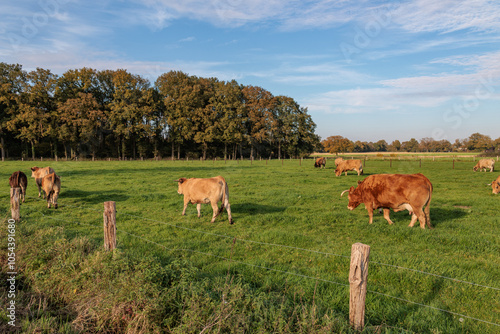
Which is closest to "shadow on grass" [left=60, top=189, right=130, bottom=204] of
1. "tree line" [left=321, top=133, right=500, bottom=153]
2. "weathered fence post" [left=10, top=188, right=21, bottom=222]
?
"weathered fence post" [left=10, top=188, right=21, bottom=222]

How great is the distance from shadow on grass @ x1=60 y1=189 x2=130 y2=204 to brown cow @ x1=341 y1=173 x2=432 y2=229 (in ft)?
36.1

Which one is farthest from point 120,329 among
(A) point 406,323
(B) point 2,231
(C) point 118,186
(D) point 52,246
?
(C) point 118,186

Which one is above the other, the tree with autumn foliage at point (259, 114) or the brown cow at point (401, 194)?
the tree with autumn foliage at point (259, 114)

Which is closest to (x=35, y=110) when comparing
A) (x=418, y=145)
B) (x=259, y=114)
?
(x=259, y=114)

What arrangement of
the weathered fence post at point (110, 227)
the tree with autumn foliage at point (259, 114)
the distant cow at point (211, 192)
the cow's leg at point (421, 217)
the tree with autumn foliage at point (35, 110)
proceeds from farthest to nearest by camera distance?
the tree with autumn foliage at point (259, 114) < the tree with autumn foliage at point (35, 110) < the distant cow at point (211, 192) < the cow's leg at point (421, 217) < the weathered fence post at point (110, 227)

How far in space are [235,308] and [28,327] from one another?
2808 millimetres

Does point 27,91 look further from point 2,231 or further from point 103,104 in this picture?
point 2,231

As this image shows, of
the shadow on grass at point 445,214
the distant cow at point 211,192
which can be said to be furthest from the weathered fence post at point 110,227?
the shadow on grass at point 445,214

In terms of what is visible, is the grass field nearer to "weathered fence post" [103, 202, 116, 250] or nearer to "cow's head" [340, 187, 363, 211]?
"cow's head" [340, 187, 363, 211]

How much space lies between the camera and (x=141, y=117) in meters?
55.2

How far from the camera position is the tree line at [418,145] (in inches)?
4318

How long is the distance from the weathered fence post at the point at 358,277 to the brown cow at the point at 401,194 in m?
6.49

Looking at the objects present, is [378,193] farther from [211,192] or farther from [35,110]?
[35,110]

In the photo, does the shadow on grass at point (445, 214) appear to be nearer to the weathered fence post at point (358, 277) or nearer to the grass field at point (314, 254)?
the grass field at point (314, 254)
